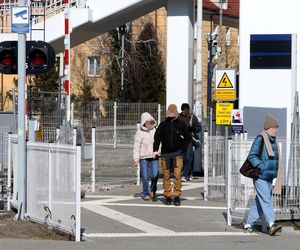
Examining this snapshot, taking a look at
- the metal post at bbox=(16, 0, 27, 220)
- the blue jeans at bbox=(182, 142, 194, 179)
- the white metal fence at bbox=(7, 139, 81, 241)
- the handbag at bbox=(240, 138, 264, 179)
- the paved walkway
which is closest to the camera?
the paved walkway

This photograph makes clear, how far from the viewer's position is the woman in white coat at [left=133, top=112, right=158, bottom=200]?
18.3 meters

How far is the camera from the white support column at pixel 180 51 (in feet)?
77.7

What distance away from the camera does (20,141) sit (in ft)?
48.9

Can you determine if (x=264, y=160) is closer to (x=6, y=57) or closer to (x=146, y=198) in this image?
(x=6, y=57)

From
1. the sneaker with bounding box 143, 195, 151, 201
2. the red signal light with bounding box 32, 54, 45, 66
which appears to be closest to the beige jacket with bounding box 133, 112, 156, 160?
the sneaker with bounding box 143, 195, 151, 201

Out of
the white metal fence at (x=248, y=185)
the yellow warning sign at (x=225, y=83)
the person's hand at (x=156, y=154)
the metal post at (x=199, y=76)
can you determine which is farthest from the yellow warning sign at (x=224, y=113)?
the metal post at (x=199, y=76)

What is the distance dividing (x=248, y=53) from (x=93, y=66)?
41813 mm

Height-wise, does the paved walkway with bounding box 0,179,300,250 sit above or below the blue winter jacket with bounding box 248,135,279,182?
below

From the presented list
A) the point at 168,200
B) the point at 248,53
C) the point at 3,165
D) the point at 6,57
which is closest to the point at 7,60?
the point at 6,57

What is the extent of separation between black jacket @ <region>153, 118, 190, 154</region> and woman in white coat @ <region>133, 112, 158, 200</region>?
69 cm

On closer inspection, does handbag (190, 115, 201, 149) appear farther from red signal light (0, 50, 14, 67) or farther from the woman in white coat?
red signal light (0, 50, 14, 67)

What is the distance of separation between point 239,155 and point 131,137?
57.0 ft

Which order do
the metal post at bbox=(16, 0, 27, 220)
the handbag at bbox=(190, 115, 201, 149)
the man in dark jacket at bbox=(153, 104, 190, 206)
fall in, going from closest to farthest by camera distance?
the metal post at bbox=(16, 0, 27, 220)
the man in dark jacket at bbox=(153, 104, 190, 206)
the handbag at bbox=(190, 115, 201, 149)

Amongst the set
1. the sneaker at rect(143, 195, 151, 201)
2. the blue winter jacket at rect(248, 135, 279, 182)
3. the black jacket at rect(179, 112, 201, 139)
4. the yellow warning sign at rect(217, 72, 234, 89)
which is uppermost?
the yellow warning sign at rect(217, 72, 234, 89)
